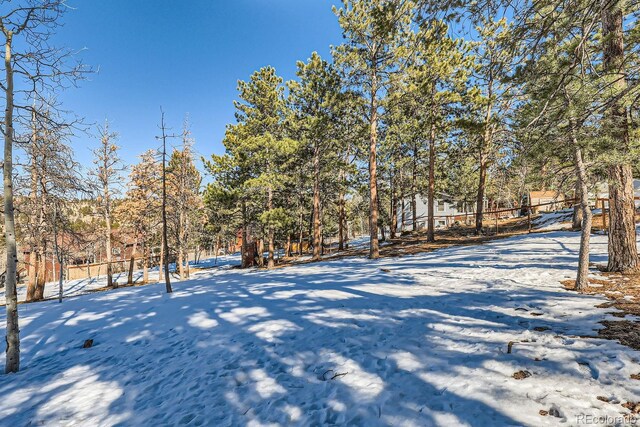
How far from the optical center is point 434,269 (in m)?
10.2

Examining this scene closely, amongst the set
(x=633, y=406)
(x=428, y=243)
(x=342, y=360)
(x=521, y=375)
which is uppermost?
(x=428, y=243)

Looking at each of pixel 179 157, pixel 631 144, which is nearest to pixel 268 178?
pixel 179 157

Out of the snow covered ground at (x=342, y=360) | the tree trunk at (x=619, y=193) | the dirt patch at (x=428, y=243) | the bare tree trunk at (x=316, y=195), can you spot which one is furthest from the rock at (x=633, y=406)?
the bare tree trunk at (x=316, y=195)

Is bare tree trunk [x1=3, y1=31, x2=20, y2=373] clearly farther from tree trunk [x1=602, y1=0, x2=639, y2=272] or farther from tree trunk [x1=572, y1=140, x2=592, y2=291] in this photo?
tree trunk [x1=602, y1=0, x2=639, y2=272]

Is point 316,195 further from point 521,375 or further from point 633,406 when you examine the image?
point 633,406

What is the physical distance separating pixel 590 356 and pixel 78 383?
7922 mm

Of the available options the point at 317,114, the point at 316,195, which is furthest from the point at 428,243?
the point at 317,114

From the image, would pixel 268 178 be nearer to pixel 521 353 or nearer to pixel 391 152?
pixel 391 152
